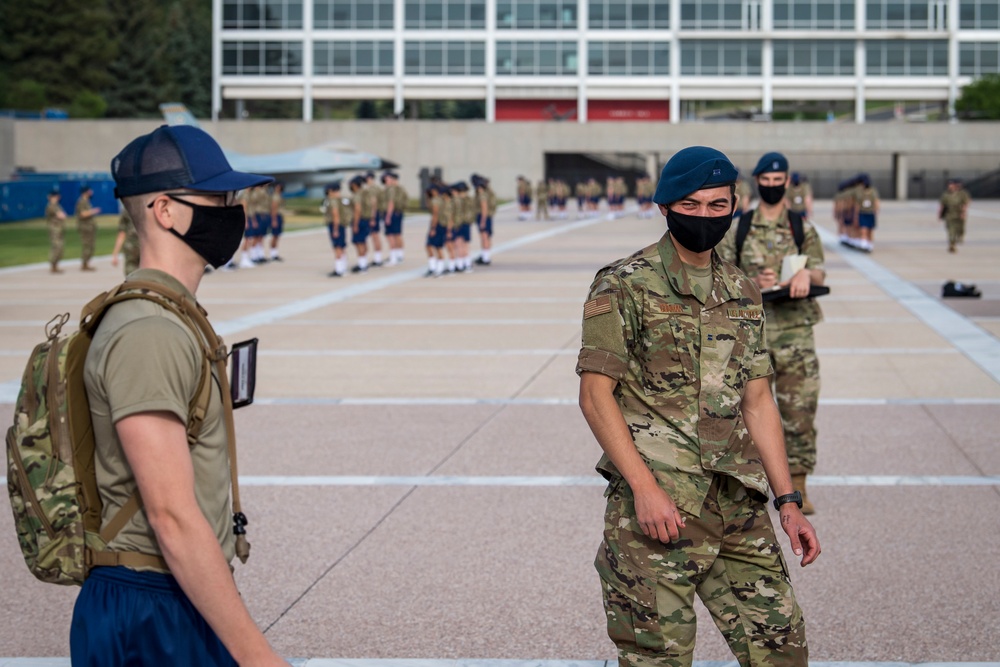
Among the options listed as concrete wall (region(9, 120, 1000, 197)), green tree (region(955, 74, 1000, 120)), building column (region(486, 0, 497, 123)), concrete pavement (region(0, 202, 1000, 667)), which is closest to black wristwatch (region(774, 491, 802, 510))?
concrete pavement (region(0, 202, 1000, 667))

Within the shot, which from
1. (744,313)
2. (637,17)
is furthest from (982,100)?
(744,313)

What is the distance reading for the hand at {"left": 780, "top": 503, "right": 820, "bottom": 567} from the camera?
3.61 metres

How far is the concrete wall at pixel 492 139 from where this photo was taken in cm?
7506

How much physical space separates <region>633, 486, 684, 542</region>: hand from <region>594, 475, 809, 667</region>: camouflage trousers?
0.09 meters

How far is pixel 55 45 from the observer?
9931 centimetres

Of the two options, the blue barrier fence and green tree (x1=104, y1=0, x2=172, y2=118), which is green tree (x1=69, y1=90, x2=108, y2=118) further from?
the blue barrier fence

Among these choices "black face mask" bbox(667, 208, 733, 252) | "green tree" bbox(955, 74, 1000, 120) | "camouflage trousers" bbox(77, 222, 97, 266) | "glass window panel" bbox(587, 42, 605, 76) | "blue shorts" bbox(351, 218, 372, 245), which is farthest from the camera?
"glass window panel" bbox(587, 42, 605, 76)

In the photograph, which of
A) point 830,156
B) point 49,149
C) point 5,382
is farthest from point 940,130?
point 5,382

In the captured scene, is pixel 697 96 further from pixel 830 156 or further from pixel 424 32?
pixel 424 32

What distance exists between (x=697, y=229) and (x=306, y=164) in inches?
2209

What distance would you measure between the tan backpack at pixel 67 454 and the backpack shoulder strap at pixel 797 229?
4.78 metres

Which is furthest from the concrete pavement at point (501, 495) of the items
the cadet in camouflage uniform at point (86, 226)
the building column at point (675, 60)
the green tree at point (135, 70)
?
the green tree at point (135, 70)

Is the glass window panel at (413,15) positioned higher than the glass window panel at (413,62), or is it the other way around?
the glass window panel at (413,15)

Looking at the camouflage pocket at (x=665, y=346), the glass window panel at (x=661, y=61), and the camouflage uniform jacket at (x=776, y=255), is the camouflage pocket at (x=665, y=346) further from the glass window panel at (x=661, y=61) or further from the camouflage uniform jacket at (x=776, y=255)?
the glass window panel at (x=661, y=61)
